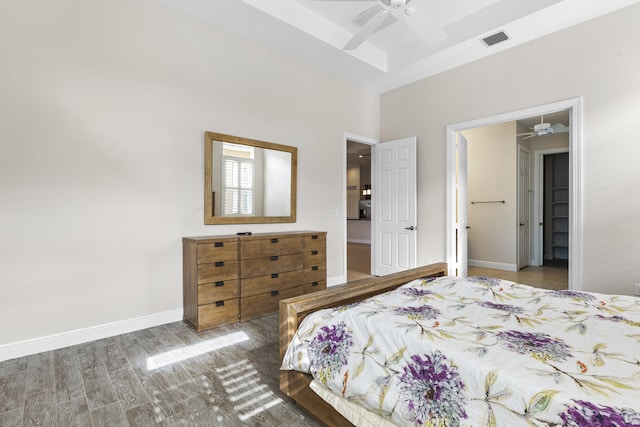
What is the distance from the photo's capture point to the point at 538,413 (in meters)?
0.89

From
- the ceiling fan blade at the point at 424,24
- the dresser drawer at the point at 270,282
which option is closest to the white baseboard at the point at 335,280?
the dresser drawer at the point at 270,282

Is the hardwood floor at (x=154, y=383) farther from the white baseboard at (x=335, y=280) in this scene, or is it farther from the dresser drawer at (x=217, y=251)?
the white baseboard at (x=335, y=280)

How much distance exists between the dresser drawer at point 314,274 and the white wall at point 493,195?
12.3 ft

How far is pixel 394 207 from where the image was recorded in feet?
16.3

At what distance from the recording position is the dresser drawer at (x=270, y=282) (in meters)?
3.21

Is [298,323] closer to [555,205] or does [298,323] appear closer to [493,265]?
[493,265]

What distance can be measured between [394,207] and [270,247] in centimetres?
236

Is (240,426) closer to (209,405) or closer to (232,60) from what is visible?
(209,405)

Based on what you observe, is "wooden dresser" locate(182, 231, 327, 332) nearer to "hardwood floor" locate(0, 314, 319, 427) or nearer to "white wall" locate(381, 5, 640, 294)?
"hardwood floor" locate(0, 314, 319, 427)

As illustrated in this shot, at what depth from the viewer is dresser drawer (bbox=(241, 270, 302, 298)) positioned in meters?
3.21

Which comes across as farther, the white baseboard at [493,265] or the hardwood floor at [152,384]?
the white baseboard at [493,265]

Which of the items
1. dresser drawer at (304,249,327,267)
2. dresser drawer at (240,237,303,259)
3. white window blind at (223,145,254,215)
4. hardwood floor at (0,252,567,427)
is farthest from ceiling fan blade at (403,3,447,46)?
hardwood floor at (0,252,567,427)

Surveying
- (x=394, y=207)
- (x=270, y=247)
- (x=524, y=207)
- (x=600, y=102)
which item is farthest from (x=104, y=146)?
(x=524, y=207)

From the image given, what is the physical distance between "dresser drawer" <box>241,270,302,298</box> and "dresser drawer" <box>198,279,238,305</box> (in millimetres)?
107
